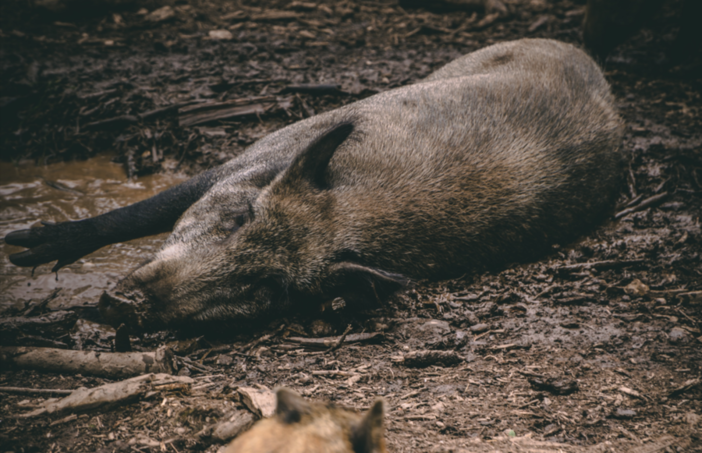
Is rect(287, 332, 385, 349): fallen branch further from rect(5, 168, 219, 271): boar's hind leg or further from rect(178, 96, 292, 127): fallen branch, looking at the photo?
rect(178, 96, 292, 127): fallen branch

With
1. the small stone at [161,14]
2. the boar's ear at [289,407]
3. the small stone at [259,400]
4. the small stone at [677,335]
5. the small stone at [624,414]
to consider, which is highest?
the small stone at [161,14]

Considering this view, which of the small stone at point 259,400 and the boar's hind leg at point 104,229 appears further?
the boar's hind leg at point 104,229

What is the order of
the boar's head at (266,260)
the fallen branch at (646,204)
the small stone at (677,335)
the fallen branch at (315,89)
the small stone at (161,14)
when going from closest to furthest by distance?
the small stone at (677,335)
the boar's head at (266,260)
the fallen branch at (646,204)
the fallen branch at (315,89)
the small stone at (161,14)

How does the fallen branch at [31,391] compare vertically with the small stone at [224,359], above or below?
above

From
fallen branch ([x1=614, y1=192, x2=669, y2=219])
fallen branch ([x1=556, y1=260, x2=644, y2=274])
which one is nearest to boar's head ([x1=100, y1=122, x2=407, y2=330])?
fallen branch ([x1=556, y1=260, x2=644, y2=274])

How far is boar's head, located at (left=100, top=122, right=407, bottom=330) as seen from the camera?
2732 mm

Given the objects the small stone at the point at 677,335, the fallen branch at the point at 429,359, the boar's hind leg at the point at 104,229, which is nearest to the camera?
the fallen branch at the point at 429,359

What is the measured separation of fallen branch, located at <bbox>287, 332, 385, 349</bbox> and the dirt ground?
0.05m

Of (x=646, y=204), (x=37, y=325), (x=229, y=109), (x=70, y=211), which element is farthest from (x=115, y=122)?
(x=646, y=204)

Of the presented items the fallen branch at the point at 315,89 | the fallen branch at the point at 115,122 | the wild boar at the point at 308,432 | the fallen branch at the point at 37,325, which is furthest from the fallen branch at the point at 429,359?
the fallen branch at the point at 115,122

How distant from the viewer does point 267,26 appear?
7.36m

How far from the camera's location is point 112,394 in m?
1.95

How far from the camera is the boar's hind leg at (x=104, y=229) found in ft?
10.5

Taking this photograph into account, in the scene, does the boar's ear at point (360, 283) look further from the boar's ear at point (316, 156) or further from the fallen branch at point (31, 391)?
the fallen branch at point (31, 391)
